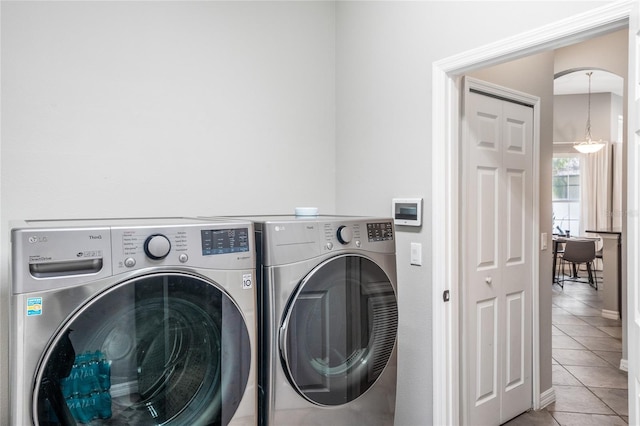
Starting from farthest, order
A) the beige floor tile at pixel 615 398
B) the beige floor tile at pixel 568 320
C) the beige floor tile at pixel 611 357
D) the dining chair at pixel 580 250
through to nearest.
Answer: the dining chair at pixel 580 250
the beige floor tile at pixel 568 320
the beige floor tile at pixel 611 357
the beige floor tile at pixel 615 398

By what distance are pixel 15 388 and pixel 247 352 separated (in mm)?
641

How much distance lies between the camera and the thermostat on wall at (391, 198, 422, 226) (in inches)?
81.8

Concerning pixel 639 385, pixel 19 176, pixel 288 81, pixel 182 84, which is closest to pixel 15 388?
pixel 19 176

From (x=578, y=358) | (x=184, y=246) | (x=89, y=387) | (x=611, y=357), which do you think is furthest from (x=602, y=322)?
(x=89, y=387)

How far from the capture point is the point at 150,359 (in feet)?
4.25

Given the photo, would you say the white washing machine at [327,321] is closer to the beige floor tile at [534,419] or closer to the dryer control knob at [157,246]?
the dryer control knob at [157,246]

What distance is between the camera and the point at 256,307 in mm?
1484

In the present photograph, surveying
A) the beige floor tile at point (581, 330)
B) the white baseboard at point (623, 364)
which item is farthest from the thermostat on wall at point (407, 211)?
the beige floor tile at point (581, 330)

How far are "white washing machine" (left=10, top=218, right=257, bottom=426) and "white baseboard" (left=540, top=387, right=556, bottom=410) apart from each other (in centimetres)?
235

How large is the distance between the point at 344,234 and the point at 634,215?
3.00 ft

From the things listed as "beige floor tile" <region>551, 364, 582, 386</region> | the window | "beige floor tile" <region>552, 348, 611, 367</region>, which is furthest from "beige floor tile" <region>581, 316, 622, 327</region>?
the window

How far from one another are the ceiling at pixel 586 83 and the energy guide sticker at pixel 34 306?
24.3 feet

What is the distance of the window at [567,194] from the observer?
29.2ft

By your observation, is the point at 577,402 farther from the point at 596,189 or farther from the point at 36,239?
the point at 596,189
